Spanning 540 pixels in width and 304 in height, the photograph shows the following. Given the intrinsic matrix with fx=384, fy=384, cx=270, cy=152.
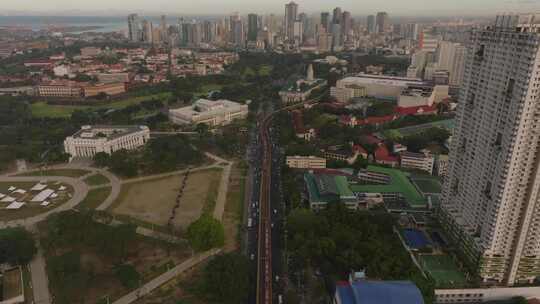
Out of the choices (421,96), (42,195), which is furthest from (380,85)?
(42,195)

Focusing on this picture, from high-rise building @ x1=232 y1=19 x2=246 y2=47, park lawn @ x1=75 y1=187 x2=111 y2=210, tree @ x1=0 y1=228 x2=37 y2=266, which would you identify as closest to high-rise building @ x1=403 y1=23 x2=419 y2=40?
high-rise building @ x1=232 y1=19 x2=246 y2=47

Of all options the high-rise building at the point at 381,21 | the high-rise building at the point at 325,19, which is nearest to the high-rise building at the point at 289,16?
the high-rise building at the point at 325,19

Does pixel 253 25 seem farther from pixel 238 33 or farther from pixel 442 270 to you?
pixel 442 270

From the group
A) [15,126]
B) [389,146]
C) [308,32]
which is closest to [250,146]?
[389,146]

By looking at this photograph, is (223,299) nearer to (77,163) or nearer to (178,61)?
(77,163)

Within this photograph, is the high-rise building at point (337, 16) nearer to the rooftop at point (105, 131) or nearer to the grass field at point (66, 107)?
the grass field at point (66, 107)

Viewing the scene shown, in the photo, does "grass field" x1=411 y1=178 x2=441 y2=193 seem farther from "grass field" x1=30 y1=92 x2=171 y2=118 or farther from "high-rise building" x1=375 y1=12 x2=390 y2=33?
"high-rise building" x1=375 y1=12 x2=390 y2=33
